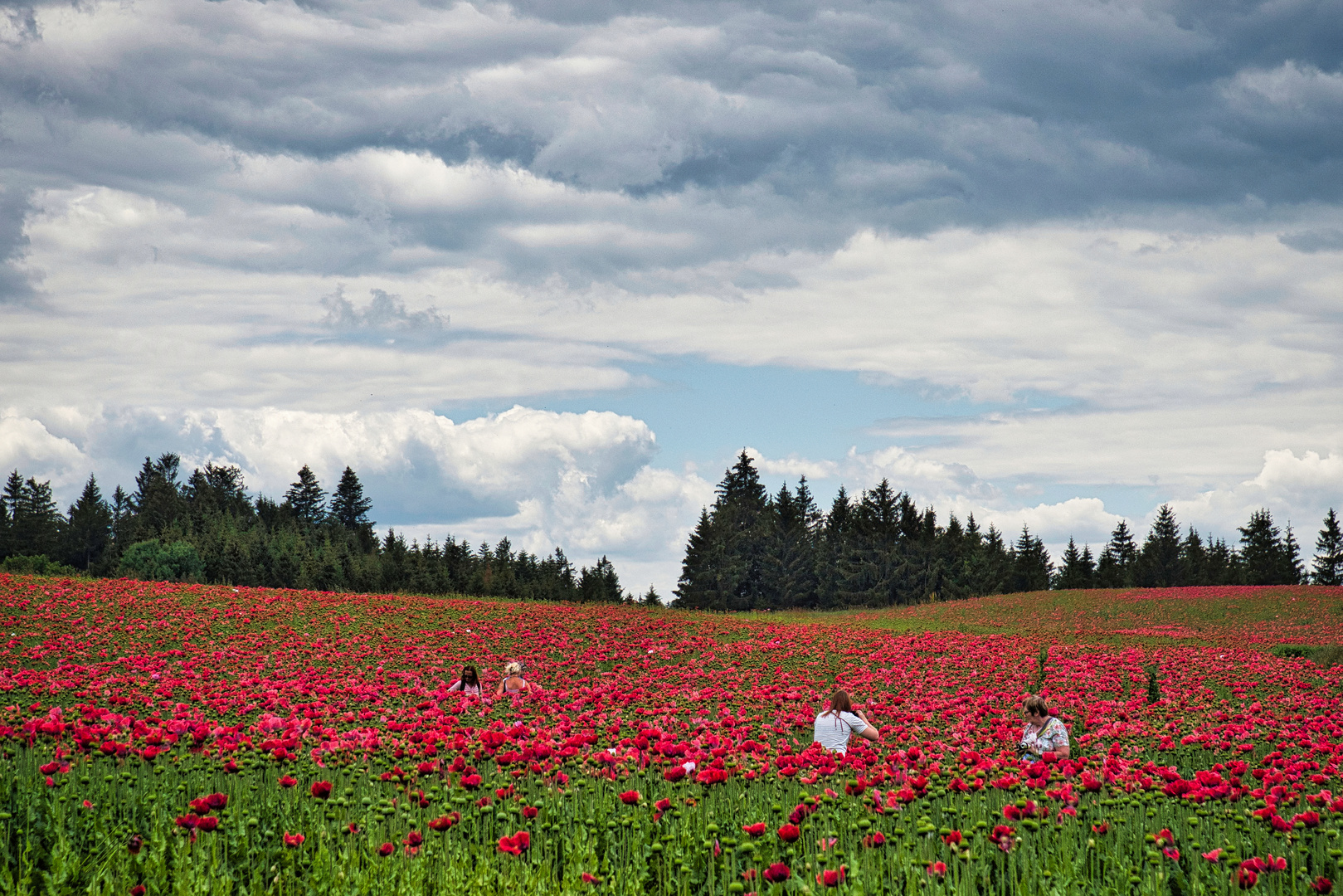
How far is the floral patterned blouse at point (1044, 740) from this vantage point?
10.5m

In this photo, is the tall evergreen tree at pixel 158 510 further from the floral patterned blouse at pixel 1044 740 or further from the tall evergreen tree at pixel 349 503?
the floral patterned blouse at pixel 1044 740

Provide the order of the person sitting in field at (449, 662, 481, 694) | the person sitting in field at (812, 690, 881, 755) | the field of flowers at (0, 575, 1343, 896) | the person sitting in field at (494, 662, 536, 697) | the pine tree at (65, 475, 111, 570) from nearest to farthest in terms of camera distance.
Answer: the field of flowers at (0, 575, 1343, 896), the person sitting in field at (812, 690, 881, 755), the person sitting in field at (494, 662, 536, 697), the person sitting in field at (449, 662, 481, 694), the pine tree at (65, 475, 111, 570)

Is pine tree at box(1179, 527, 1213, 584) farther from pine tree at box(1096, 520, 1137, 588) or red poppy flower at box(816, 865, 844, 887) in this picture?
red poppy flower at box(816, 865, 844, 887)

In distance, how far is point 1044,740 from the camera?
428 inches

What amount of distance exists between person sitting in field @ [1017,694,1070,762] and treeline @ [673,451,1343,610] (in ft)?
224

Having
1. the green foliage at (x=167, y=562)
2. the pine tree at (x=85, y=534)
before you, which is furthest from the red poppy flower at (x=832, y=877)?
the pine tree at (x=85, y=534)

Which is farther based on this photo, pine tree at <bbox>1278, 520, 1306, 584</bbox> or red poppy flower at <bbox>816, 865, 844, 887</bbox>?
pine tree at <bbox>1278, 520, 1306, 584</bbox>

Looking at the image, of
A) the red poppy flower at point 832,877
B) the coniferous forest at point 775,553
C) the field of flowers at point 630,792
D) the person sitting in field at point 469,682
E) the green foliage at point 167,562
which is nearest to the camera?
the red poppy flower at point 832,877

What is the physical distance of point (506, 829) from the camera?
648cm

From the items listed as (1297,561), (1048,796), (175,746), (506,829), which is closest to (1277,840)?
A: (1048,796)

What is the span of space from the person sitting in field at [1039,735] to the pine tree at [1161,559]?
84925 millimetres

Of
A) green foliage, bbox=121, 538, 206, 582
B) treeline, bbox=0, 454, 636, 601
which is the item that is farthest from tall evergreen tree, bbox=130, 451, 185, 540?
green foliage, bbox=121, 538, 206, 582

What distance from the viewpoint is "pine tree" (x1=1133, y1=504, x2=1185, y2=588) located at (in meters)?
89.4

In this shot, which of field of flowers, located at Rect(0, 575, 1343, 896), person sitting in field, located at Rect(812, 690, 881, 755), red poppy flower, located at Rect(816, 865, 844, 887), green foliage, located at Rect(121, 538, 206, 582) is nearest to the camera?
red poppy flower, located at Rect(816, 865, 844, 887)
